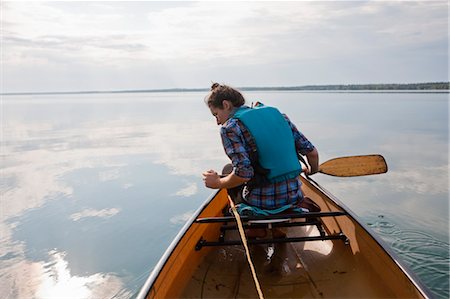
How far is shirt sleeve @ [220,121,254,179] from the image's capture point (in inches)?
110

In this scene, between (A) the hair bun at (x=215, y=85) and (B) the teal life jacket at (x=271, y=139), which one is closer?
(B) the teal life jacket at (x=271, y=139)

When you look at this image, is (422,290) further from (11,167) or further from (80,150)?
(80,150)

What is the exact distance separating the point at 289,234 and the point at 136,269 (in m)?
1.92

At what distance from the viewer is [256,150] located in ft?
9.71

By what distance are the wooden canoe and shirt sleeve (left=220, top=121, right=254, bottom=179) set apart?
52cm

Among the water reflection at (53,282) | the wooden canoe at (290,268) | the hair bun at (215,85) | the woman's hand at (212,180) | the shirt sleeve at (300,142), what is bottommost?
the water reflection at (53,282)

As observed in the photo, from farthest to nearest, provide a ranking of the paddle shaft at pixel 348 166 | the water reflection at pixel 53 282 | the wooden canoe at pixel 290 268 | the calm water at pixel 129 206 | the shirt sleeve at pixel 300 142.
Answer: the calm water at pixel 129 206 < the paddle shaft at pixel 348 166 < the water reflection at pixel 53 282 < the shirt sleeve at pixel 300 142 < the wooden canoe at pixel 290 268

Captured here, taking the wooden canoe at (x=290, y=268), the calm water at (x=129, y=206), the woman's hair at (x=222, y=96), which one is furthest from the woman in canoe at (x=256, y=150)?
the calm water at (x=129, y=206)

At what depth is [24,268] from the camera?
4.79m

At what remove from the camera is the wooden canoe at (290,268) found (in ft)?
9.12

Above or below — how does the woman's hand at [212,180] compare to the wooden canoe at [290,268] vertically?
above

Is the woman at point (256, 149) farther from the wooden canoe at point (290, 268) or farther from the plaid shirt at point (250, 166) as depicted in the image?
the wooden canoe at point (290, 268)

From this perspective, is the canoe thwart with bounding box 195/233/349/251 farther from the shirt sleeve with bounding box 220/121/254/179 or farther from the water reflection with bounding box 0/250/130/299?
the water reflection with bounding box 0/250/130/299

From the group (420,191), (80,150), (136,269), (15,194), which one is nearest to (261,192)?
(136,269)
